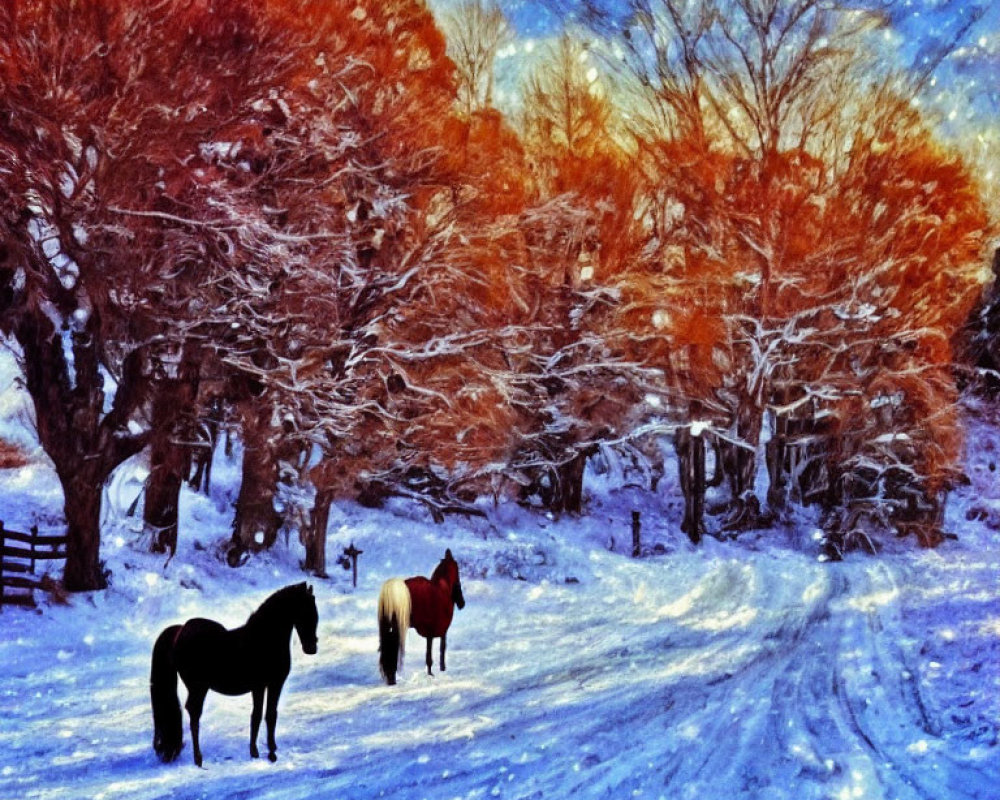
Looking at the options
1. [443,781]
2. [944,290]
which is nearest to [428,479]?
[443,781]

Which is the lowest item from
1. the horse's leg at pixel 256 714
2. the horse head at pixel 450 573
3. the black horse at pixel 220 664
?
the horse's leg at pixel 256 714

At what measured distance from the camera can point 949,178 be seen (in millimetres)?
24672

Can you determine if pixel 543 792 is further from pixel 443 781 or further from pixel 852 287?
pixel 852 287

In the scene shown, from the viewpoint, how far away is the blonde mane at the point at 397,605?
9.34 metres

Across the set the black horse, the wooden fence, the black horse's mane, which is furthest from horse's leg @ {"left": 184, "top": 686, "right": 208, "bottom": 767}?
the wooden fence

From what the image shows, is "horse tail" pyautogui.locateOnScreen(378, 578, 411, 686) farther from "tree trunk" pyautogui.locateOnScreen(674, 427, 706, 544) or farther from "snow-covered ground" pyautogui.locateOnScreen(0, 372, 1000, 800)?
"tree trunk" pyautogui.locateOnScreen(674, 427, 706, 544)

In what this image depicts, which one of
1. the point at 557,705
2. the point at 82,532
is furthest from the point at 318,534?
the point at 557,705

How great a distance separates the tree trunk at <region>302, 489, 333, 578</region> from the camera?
18.4m

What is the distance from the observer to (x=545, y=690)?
9180 millimetres

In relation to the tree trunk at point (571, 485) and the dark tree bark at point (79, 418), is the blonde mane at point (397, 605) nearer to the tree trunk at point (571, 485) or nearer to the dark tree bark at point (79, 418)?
the dark tree bark at point (79, 418)

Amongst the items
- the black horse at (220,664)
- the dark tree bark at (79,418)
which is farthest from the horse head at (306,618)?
the dark tree bark at (79,418)

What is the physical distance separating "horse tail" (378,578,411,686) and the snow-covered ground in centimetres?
28

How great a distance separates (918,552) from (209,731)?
2197cm

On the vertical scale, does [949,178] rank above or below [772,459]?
above
